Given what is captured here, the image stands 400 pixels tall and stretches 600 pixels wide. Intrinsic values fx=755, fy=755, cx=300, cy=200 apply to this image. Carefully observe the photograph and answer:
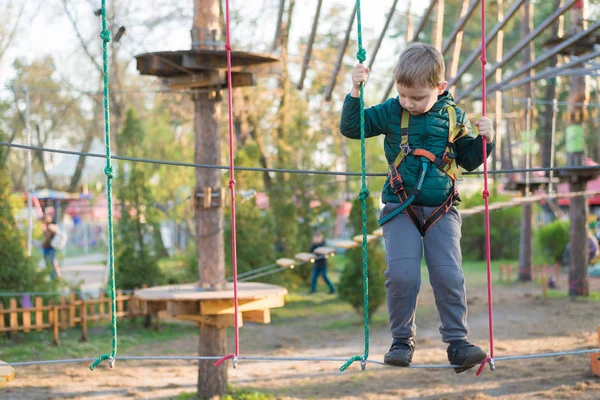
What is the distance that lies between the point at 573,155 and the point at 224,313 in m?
8.80

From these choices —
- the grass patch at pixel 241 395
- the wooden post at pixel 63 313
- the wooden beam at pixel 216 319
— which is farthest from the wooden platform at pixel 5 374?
the wooden post at pixel 63 313

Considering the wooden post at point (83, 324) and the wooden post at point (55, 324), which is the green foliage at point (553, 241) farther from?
the wooden post at point (55, 324)

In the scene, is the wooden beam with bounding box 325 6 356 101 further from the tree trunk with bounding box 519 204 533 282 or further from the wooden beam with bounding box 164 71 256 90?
the tree trunk with bounding box 519 204 533 282

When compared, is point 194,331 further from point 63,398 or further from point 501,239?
point 501,239

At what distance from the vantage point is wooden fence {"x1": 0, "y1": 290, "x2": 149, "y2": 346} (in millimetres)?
9656

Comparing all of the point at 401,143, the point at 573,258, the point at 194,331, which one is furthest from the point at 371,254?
the point at 401,143

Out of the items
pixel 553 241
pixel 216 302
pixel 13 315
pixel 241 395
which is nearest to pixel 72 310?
pixel 13 315

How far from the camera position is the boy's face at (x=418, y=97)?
10.7ft

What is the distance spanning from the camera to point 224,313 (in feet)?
21.5

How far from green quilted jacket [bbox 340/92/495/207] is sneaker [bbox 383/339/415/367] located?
2.07ft

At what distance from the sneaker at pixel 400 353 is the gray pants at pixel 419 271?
3cm

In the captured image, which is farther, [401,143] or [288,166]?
[288,166]

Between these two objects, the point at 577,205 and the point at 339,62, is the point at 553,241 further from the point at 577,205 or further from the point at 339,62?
the point at 339,62

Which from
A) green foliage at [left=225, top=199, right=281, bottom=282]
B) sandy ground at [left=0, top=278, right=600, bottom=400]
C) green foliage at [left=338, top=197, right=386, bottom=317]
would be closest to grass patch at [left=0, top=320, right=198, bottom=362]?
sandy ground at [left=0, top=278, right=600, bottom=400]
